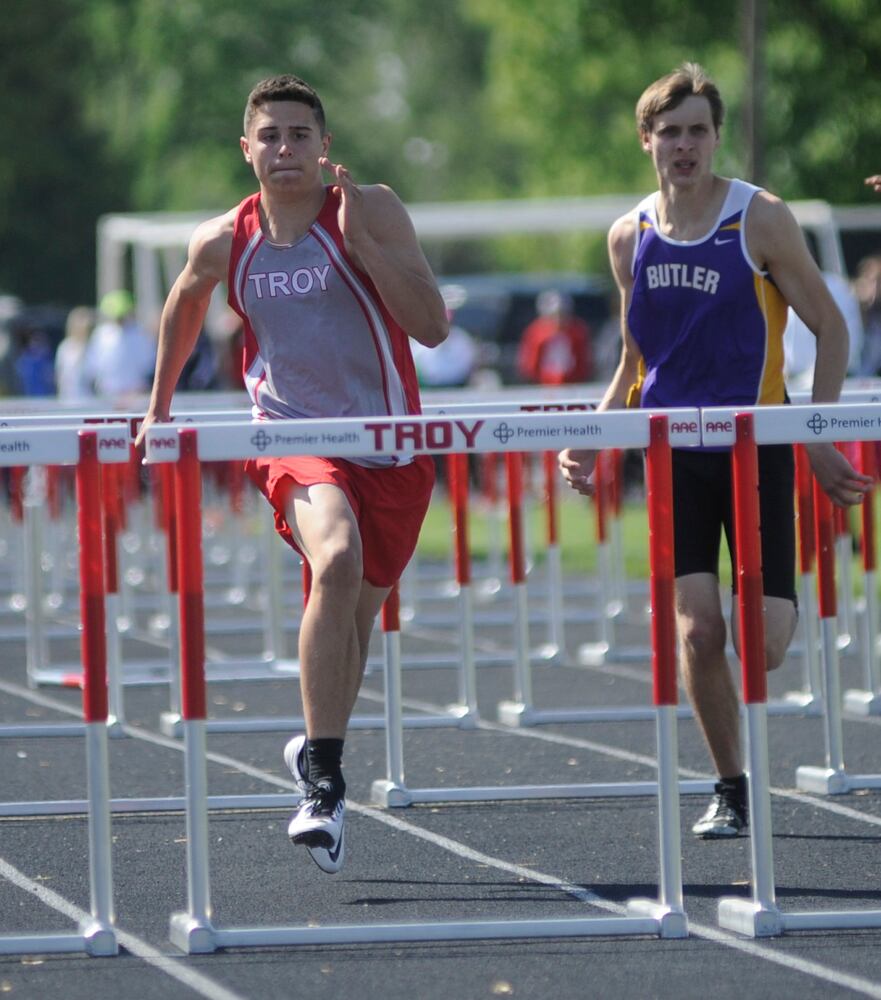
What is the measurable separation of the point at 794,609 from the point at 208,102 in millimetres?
51583

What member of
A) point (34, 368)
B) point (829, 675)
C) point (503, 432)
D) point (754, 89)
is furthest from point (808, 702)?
point (34, 368)

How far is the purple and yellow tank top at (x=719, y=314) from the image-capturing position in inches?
263

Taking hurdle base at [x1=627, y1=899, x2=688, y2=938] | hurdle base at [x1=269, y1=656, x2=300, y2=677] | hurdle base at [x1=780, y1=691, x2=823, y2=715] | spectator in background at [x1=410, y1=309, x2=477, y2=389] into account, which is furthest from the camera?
spectator in background at [x1=410, y1=309, x2=477, y2=389]

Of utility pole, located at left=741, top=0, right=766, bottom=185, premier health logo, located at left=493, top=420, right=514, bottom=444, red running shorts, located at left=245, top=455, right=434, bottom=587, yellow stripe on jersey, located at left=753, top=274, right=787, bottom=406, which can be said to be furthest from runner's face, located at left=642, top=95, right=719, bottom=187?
utility pole, located at left=741, top=0, right=766, bottom=185

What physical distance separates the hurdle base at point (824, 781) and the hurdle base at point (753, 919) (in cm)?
211

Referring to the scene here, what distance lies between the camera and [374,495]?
251 inches

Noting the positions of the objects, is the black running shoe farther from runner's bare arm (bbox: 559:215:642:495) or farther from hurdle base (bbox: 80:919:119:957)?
hurdle base (bbox: 80:919:119:957)

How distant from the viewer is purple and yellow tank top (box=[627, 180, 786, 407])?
22.0 feet

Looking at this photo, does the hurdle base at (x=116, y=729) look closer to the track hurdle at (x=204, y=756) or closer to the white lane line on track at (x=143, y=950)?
the white lane line on track at (x=143, y=950)

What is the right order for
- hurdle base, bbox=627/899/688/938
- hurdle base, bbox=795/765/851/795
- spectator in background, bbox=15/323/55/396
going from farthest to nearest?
1. spectator in background, bbox=15/323/55/396
2. hurdle base, bbox=795/765/851/795
3. hurdle base, bbox=627/899/688/938

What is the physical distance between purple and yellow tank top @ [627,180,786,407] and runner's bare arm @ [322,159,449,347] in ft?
2.74

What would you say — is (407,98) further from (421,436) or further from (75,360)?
(421,436)

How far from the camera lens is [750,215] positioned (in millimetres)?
6695

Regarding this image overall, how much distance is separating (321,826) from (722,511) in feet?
5.68
